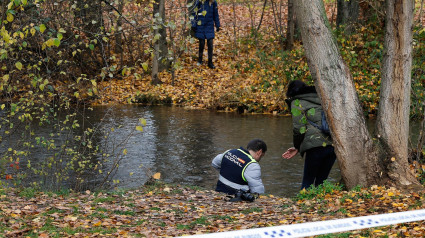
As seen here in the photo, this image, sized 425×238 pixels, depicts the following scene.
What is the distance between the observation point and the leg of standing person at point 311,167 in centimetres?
846

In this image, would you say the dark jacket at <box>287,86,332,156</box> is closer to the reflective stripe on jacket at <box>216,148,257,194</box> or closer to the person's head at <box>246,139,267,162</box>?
the person's head at <box>246,139,267,162</box>

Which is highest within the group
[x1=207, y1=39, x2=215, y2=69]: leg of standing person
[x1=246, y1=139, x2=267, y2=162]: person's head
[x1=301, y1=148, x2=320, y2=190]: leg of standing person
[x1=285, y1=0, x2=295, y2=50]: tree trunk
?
[x1=285, y1=0, x2=295, y2=50]: tree trunk

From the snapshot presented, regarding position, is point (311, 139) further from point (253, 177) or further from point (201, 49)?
point (201, 49)

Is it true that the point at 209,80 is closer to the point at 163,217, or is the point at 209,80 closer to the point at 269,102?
the point at 269,102

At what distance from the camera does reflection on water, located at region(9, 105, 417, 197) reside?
10.3 m

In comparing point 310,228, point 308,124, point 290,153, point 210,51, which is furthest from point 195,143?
point 310,228

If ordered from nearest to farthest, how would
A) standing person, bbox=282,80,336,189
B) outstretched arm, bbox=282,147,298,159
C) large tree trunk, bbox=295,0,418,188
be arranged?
large tree trunk, bbox=295,0,418,188 < standing person, bbox=282,80,336,189 < outstretched arm, bbox=282,147,298,159

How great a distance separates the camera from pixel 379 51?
677 inches

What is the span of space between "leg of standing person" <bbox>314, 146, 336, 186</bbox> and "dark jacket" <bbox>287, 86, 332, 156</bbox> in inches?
4.4

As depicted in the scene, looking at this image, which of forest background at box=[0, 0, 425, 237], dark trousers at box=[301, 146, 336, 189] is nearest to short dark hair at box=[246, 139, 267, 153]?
dark trousers at box=[301, 146, 336, 189]

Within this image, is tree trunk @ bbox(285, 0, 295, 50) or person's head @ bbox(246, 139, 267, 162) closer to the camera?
person's head @ bbox(246, 139, 267, 162)

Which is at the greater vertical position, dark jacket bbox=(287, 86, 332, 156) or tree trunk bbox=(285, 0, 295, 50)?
tree trunk bbox=(285, 0, 295, 50)

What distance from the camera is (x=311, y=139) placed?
836 centimetres

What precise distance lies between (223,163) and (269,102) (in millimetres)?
9621
